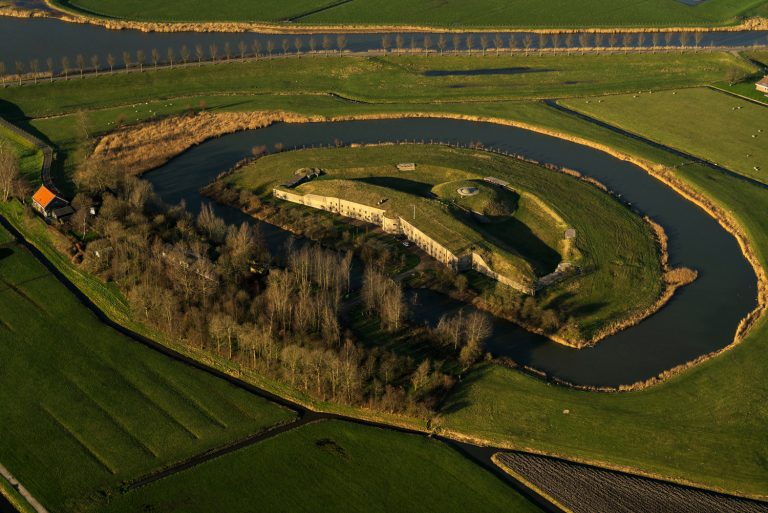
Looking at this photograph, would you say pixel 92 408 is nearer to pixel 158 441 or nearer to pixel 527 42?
pixel 158 441

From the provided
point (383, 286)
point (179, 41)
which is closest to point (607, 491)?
point (383, 286)

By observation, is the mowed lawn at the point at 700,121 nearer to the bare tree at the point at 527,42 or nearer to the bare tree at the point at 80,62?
the bare tree at the point at 527,42

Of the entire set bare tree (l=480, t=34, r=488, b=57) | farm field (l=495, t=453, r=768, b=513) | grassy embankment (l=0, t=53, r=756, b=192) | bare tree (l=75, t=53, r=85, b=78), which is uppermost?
bare tree (l=480, t=34, r=488, b=57)

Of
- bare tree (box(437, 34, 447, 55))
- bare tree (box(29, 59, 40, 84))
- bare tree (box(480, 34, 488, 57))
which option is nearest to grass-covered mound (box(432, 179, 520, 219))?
bare tree (box(437, 34, 447, 55))

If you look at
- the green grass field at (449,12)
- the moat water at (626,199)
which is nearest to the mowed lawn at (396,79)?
the moat water at (626,199)

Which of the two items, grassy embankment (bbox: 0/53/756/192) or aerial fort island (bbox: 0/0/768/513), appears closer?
aerial fort island (bbox: 0/0/768/513)

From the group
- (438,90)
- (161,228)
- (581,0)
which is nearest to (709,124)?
(438,90)

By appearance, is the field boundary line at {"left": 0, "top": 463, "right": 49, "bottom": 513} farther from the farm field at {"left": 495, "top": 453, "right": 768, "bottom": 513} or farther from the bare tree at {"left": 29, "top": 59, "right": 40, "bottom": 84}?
the bare tree at {"left": 29, "top": 59, "right": 40, "bottom": 84}

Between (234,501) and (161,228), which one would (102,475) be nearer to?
(234,501)
